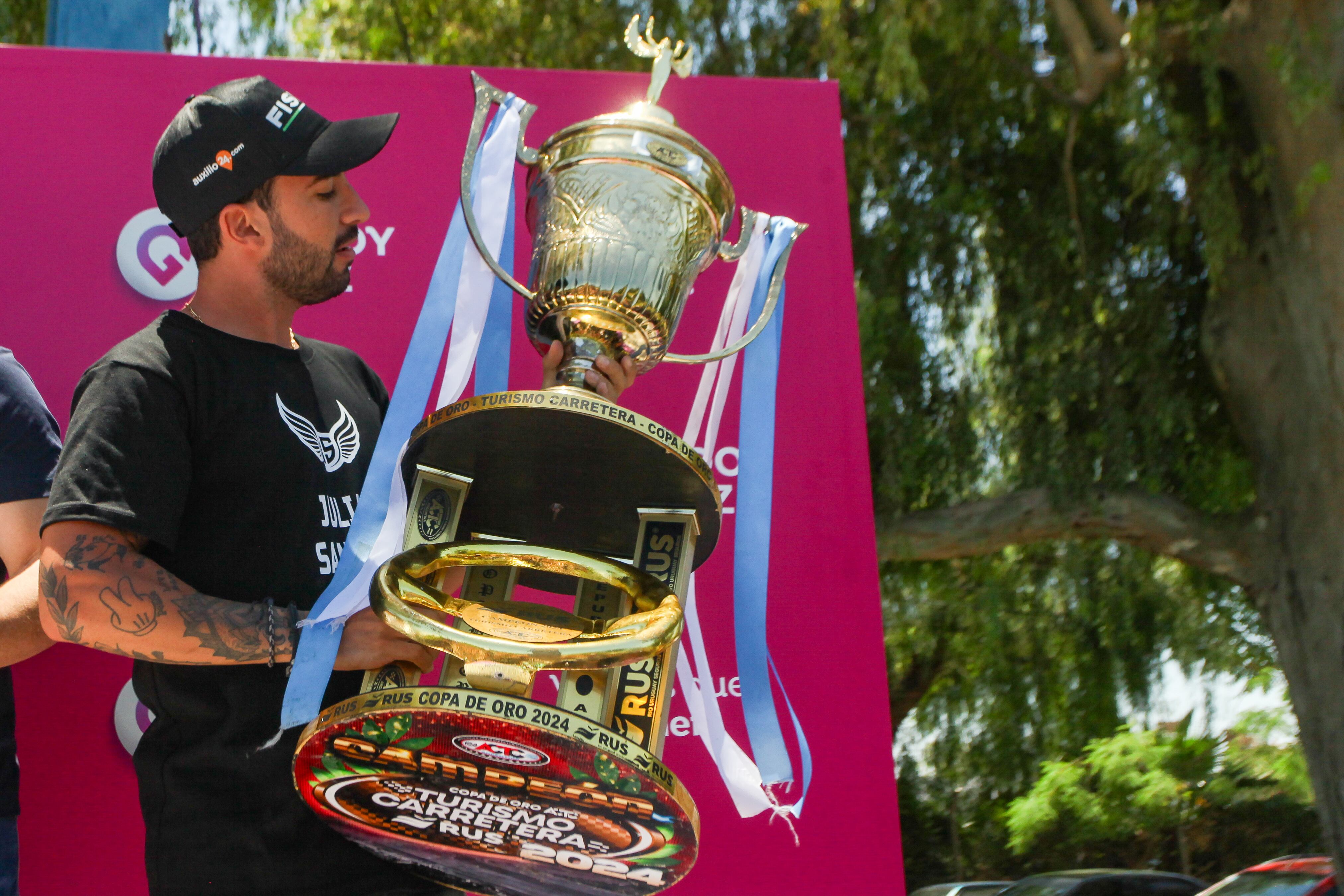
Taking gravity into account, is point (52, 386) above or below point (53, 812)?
above

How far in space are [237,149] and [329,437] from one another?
0.39 meters

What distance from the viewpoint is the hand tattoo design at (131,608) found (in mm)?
1212

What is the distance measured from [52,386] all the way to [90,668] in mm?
594

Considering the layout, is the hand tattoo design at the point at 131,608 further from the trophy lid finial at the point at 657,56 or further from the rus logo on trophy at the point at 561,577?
the trophy lid finial at the point at 657,56

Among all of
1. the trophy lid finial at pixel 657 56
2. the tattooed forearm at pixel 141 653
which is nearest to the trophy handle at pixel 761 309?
the trophy lid finial at pixel 657 56

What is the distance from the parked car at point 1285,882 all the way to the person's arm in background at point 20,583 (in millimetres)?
5358

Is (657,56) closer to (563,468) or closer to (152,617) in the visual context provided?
(563,468)

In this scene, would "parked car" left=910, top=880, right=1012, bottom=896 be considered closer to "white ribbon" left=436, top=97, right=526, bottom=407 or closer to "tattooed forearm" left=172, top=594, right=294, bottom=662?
"white ribbon" left=436, top=97, right=526, bottom=407

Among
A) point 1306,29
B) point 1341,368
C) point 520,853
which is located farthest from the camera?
point 1341,368

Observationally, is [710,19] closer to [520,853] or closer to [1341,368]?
[1341,368]

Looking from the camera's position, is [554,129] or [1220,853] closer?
[554,129]

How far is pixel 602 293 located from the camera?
57.8 inches

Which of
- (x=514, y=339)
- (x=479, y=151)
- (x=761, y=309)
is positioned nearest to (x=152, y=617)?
(x=479, y=151)

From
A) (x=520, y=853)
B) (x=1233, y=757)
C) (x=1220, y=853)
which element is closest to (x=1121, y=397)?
(x=1233, y=757)
